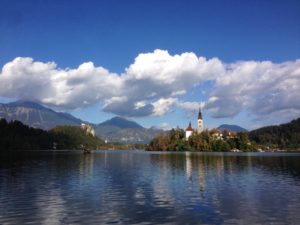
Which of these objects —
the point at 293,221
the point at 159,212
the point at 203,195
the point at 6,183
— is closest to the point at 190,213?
the point at 159,212

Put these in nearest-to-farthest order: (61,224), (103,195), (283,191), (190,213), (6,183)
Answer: (61,224), (190,213), (103,195), (283,191), (6,183)

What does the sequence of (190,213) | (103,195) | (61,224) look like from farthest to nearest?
(103,195) → (190,213) → (61,224)

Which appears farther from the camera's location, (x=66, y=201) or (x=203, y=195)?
(x=203, y=195)

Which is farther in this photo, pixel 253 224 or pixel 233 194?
pixel 233 194

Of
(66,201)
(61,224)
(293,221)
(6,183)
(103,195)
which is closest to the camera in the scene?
(61,224)

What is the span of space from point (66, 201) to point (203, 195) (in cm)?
1489

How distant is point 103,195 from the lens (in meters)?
40.4

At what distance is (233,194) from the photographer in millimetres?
42375

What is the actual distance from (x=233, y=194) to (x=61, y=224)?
22464mm

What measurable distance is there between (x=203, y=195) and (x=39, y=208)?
58.6 ft

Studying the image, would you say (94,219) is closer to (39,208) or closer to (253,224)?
(39,208)

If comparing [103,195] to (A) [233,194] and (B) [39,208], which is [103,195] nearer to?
(B) [39,208]

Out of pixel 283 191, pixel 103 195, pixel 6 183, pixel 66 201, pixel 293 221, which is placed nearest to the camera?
pixel 293 221

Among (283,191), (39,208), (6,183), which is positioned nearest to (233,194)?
Answer: (283,191)
